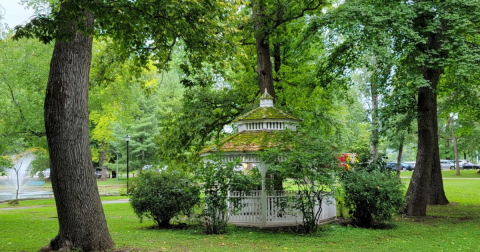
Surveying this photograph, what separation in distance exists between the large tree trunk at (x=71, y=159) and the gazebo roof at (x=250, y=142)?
5.05m

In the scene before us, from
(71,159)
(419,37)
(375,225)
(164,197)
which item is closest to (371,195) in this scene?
(375,225)

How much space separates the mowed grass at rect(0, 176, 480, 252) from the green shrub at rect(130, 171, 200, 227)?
599 millimetres

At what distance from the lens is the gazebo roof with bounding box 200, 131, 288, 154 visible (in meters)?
12.5

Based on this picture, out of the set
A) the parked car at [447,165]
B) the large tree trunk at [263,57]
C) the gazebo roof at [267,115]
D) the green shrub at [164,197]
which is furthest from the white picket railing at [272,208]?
the parked car at [447,165]

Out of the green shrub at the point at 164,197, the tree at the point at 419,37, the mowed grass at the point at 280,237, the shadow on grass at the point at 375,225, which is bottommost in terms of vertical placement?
the shadow on grass at the point at 375,225

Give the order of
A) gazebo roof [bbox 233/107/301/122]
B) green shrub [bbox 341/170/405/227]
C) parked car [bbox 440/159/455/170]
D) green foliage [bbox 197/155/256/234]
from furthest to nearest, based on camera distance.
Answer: parked car [bbox 440/159/455/170] < gazebo roof [bbox 233/107/301/122] < green shrub [bbox 341/170/405/227] < green foliage [bbox 197/155/256/234]

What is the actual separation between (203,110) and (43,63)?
36.1ft

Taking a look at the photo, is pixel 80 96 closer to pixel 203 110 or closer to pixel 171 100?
pixel 203 110

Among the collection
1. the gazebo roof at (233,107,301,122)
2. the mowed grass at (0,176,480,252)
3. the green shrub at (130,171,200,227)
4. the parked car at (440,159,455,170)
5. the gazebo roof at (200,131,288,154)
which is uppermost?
the gazebo roof at (233,107,301,122)

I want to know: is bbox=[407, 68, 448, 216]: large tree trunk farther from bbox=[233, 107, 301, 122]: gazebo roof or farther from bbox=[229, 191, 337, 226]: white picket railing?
bbox=[233, 107, 301, 122]: gazebo roof

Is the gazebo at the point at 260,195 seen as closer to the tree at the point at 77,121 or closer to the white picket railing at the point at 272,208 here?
the white picket railing at the point at 272,208

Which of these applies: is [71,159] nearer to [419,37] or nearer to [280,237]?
[280,237]

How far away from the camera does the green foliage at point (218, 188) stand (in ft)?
38.2

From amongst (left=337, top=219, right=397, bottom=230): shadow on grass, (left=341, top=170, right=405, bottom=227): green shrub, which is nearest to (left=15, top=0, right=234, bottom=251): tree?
(left=341, top=170, right=405, bottom=227): green shrub
